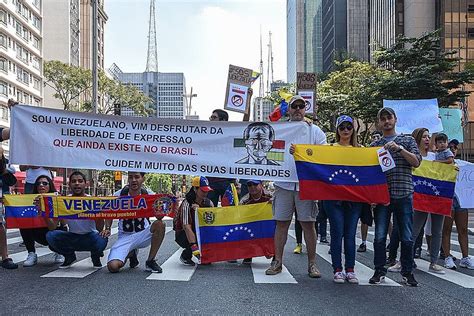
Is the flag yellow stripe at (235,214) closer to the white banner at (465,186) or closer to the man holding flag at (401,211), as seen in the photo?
the man holding flag at (401,211)

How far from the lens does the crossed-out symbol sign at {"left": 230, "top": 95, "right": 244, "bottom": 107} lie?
35.2 ft

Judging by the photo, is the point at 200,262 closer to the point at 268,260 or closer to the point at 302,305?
the point at 268,260

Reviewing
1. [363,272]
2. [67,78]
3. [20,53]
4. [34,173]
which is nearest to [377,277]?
[363,272]

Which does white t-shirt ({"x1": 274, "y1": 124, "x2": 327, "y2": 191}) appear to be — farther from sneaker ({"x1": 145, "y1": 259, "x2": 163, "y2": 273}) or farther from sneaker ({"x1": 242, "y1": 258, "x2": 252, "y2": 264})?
sneaker ({"x1": 145, "y1": 259, "x2": 163, "y2": 273})

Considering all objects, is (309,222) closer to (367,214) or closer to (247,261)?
(367,214)

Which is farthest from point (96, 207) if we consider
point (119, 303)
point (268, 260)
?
point (268, 260)

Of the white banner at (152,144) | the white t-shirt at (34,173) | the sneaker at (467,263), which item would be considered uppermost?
the white banner at (152,144)

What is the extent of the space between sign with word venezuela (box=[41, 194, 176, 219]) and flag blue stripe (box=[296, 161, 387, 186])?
5.83 feet

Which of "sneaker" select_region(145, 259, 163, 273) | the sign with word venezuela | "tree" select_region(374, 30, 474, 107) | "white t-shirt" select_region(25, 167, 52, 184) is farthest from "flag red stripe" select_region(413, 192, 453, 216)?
"tree" select_region(374, 30, 474, 107)

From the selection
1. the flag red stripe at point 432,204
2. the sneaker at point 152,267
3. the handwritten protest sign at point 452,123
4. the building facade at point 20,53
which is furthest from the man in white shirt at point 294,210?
the building facade at point 20,53

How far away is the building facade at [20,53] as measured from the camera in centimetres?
5780

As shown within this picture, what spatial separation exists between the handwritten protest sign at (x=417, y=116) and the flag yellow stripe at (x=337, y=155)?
6933 mm

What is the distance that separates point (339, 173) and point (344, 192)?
0.23 metres

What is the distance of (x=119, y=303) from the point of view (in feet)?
16.7
